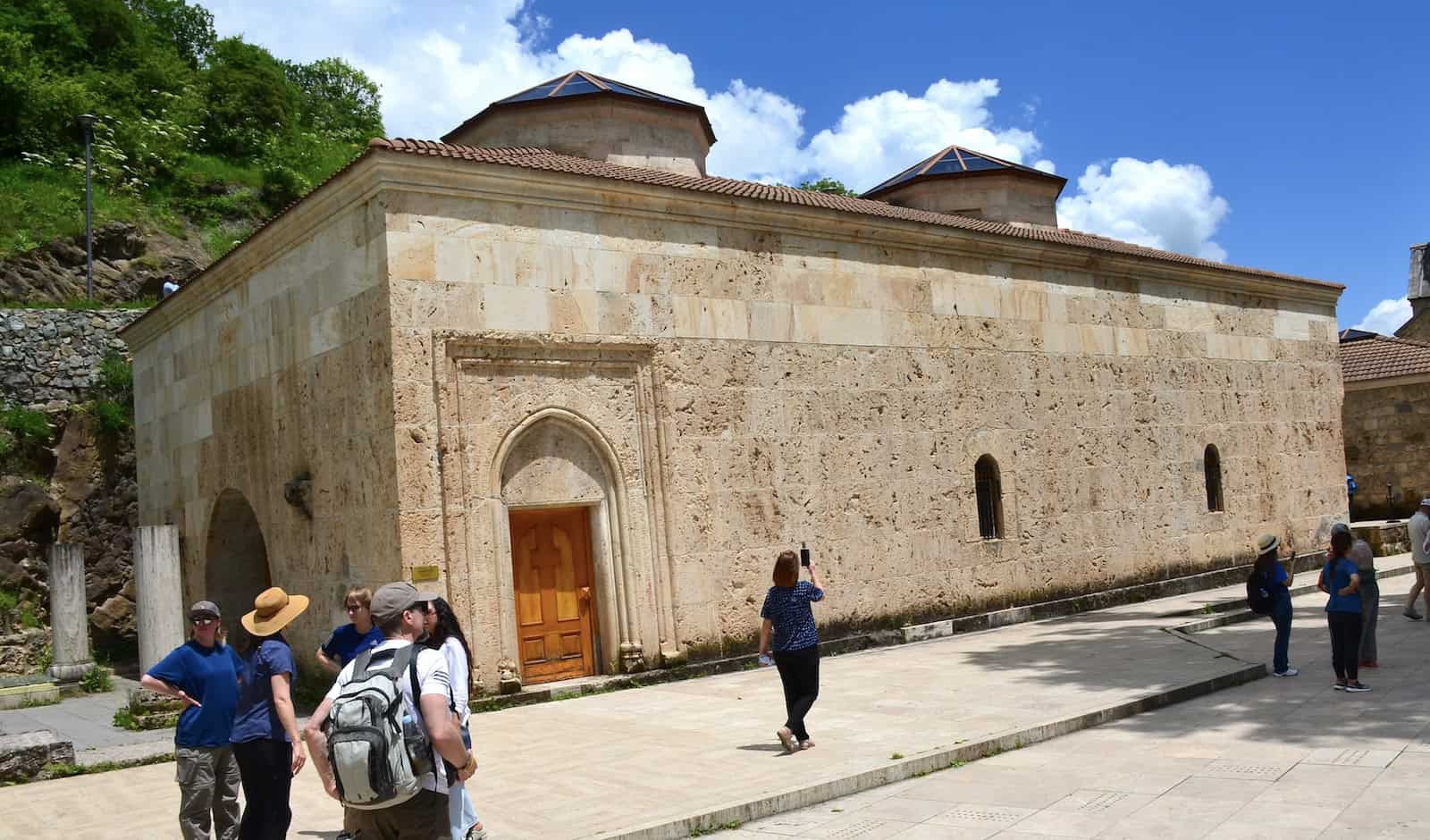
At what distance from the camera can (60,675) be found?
46.4 feet

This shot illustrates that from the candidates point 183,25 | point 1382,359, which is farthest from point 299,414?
point 183,25

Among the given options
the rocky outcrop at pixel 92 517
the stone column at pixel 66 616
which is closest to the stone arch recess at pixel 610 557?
the stone column at pixel 66 616

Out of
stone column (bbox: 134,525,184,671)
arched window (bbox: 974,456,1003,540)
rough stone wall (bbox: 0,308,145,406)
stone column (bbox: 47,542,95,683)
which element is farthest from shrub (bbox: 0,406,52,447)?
arched window (bbox: 974,456,1003,540)

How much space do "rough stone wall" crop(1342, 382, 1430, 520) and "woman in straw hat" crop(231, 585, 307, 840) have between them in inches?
1104

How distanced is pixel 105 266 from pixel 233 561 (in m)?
13.3

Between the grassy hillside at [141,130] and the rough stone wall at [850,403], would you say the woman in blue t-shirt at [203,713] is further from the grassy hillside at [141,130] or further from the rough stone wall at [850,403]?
the grassy hillside at [141,130]

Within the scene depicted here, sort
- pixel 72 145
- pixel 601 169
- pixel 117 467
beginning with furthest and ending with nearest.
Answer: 1. pixel 72 145
2. pixel 117 467
3. pixel 601 169

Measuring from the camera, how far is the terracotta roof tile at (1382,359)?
1063 inches

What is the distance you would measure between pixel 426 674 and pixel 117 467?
57.7 ft

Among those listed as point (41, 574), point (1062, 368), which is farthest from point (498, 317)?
point (41, 574)

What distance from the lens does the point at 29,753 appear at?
342 inches

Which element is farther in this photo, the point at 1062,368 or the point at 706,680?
the point at 1062,368

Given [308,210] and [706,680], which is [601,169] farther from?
[706,680]

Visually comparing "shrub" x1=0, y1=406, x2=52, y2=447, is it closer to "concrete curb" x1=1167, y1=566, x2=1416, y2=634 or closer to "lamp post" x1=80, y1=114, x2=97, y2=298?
"lamp post" x1=80, y1=114, x2=97, y2=298
